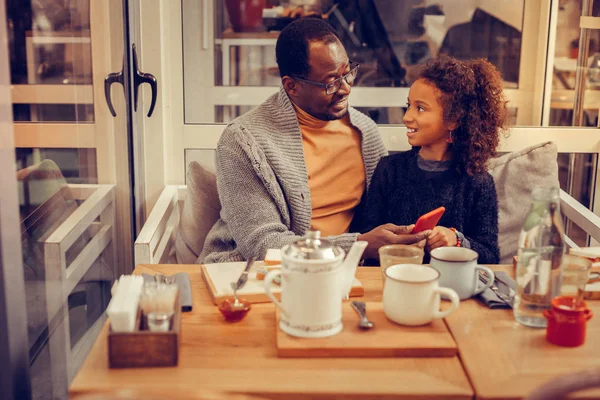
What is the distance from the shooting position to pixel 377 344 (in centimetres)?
122

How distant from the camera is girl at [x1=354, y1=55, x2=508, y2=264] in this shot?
77.0 inches

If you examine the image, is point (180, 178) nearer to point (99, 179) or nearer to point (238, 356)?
point (99, 179)

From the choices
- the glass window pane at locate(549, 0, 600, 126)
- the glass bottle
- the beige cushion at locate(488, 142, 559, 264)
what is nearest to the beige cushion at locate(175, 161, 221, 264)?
the beige cushion at locate(488, 142, 559, 264)

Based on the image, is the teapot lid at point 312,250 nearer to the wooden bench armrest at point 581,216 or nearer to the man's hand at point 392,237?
the man's hand at point 392,237

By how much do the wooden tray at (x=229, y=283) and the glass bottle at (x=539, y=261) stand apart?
1.09 ft

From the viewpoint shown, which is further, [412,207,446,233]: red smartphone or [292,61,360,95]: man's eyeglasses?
[292,61,360,95]: man's eyeglasses

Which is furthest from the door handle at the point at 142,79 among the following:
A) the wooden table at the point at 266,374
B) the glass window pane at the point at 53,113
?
the wooden table at the point at 266,374

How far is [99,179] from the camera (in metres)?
2.19

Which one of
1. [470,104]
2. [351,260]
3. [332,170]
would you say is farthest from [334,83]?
[351,260]

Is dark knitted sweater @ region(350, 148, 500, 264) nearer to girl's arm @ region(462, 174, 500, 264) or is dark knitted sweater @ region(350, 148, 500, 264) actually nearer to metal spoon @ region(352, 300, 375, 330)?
girl's arm @ region(462, 174, 500, 264)

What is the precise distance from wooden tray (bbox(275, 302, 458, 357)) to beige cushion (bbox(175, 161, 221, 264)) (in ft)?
3.24

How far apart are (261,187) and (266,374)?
2.89 feet

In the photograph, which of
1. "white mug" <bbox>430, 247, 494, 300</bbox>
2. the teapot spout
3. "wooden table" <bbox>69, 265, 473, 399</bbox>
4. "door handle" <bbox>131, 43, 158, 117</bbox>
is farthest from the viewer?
"door handle" <bbox>131, 43, 158, 117</bbox>

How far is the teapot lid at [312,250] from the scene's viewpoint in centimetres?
121
